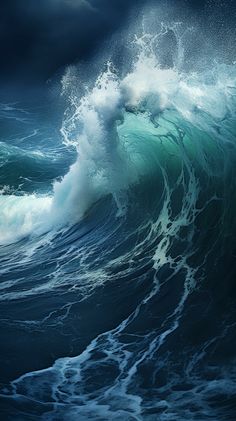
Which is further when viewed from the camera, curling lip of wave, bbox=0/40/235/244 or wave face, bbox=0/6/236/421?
curling lip of wave, bbox=0/40/235/244

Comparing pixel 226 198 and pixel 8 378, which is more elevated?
pixel 226 198

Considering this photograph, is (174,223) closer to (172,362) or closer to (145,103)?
(145,103)

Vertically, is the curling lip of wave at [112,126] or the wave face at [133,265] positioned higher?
the curling lip of wave at [112,126]

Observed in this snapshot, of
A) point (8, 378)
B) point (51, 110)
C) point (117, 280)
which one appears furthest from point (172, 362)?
point (51, 110)

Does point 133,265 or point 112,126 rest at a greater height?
point 112,126

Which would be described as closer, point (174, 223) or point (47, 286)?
point (47, 286)

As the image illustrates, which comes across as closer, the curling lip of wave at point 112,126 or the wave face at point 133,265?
the wave face at point 133,265

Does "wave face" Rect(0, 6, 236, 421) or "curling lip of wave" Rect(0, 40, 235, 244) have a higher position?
"curling lip of wave" Rect(0, 40, 235, 244)

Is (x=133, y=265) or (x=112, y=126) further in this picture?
(x=112, y=126)
